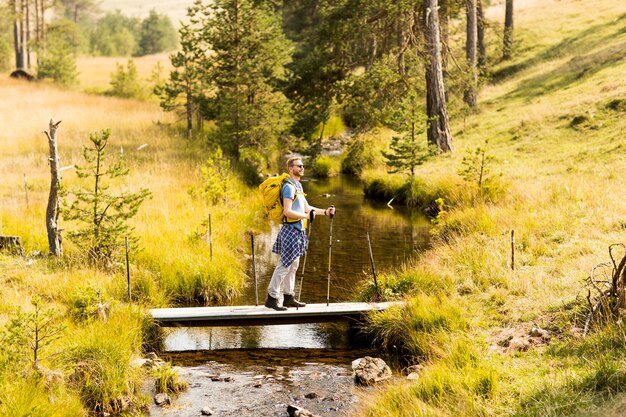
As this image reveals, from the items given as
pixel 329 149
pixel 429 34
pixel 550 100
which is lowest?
pixel 329 149

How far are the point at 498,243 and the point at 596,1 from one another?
4335 cm

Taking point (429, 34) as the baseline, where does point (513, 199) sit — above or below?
below

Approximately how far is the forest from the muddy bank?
42cm

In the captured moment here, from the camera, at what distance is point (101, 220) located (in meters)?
11.7

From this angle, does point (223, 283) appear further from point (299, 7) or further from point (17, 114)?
point (299, 7)

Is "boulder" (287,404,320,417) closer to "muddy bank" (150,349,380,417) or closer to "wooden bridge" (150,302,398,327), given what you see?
"muddy bank" (150,349,380,417)

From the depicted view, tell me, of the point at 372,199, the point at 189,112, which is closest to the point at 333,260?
the point at 372,199

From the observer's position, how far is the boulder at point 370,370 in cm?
864

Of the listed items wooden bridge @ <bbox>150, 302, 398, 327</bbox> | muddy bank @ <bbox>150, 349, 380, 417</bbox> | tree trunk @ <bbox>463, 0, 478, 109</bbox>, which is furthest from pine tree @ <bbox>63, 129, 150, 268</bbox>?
tree trunk @ <bbox>463, 0, 478, 109</bbox>

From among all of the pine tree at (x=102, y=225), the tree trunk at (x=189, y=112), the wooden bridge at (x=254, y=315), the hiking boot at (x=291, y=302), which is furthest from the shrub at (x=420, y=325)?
the tree trunk at (x=189, y=112)

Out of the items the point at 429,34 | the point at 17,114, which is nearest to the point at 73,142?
the point at 17,114

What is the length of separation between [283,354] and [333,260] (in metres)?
4.90

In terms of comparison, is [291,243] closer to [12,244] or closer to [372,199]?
[12,244]

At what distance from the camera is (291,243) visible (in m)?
9.77
